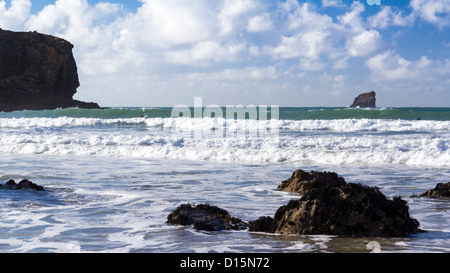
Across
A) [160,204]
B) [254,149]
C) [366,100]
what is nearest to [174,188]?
[160,204]

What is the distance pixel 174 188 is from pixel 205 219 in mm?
3170

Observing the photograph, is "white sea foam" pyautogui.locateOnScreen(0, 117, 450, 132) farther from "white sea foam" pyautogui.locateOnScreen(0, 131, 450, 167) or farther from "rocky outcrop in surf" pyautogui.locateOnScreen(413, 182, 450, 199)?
"rocky outcrop in surf" pyautogui.locateOnScreen(413, 182, 450, 199)

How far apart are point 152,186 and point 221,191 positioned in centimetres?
143

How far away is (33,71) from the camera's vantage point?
230 ft

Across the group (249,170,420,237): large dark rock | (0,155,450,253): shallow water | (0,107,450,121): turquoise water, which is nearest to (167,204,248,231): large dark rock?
(0,155,450,253): shallow water

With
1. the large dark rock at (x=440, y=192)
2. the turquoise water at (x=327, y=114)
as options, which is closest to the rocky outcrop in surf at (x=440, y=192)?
the large dark rock at (x=440, y=192)

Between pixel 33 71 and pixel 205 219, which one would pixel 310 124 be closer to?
pixel 205 219

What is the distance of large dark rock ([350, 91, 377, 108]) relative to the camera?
89438 millimetres

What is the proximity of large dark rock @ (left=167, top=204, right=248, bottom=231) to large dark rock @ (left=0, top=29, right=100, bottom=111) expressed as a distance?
6896 cm

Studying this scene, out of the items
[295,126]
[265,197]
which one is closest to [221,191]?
[265,197]

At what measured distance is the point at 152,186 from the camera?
29.0ft

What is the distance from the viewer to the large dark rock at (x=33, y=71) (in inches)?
2719
